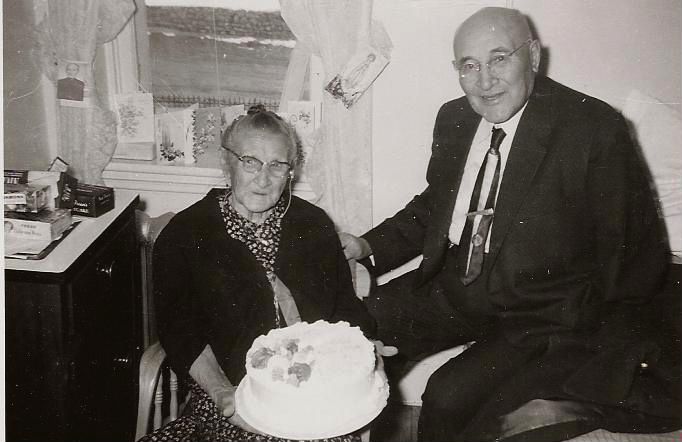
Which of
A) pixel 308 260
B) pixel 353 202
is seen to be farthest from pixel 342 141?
pixel 308 260

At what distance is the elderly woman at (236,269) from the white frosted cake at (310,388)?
0.30 m

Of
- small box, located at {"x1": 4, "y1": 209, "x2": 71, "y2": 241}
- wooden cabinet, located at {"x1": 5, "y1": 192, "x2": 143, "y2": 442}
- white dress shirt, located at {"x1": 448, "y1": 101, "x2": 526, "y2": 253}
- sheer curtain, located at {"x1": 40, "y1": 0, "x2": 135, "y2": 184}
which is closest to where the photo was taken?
wooden cabinet, located at {"x1": 5, "y1": 192, "x2": 143, "y2": 442}

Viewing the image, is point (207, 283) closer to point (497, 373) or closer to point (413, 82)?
point (497, 373)

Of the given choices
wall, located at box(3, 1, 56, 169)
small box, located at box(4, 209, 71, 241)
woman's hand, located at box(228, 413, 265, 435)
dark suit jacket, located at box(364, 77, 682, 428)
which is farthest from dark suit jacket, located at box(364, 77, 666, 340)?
wall, located at box(3, 1, 56, 169)

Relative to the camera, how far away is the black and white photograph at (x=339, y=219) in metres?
1.96

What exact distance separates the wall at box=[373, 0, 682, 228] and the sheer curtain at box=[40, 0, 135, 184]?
1186 millimetres

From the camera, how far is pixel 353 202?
2.92 meters

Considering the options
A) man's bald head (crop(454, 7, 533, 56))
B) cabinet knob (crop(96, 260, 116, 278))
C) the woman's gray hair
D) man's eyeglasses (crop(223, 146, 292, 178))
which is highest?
man's bald head (crop(454, 7, 533, 56))

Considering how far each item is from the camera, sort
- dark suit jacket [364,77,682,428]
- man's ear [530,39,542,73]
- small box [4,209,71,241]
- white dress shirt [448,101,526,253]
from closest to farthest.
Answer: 1. small box [4,209,71,241]
2. dark suit jacket [364,77,682,428]
3. man's ear [530,39,542,73]
4. white dress shirt [448,101,526,253]

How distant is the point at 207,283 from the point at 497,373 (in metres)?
0.98

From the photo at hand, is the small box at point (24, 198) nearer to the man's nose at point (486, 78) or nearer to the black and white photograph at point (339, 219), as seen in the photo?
the black and white photograph at point (339, 219)

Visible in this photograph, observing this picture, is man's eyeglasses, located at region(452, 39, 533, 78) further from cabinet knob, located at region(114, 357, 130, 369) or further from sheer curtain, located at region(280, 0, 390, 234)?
cabinet knob, located at region(114, 357, 130, 369)

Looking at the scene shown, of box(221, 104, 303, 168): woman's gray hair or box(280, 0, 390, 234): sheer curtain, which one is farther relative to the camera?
box(280, 0, 390, 234): sheer curtain

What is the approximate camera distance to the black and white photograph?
1.96m
